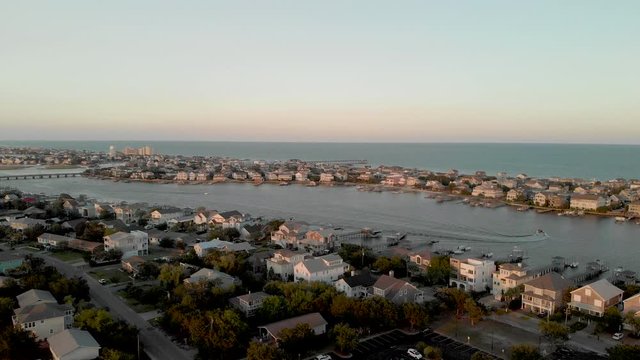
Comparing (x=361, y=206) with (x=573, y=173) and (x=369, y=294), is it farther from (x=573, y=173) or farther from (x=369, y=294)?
(x=573, y=173)

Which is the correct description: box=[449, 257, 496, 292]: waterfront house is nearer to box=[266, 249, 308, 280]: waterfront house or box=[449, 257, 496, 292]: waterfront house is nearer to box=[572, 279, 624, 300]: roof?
box=[572, 279, 624, 300]: roof

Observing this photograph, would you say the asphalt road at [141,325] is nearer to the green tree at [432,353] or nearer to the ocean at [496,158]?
the green tree at [432,353]

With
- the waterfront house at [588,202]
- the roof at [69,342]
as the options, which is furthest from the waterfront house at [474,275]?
the waterfront house at [588,202]

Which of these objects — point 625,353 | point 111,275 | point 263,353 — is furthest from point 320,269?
point 625,353

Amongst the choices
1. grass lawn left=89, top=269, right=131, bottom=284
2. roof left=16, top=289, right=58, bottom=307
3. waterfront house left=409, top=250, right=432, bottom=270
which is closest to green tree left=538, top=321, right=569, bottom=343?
waterfront house left=409, top=250, right=432, bottom=270

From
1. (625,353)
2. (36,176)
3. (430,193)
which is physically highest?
(625,353)

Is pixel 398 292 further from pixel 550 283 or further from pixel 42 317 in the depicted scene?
pixel 42 317
